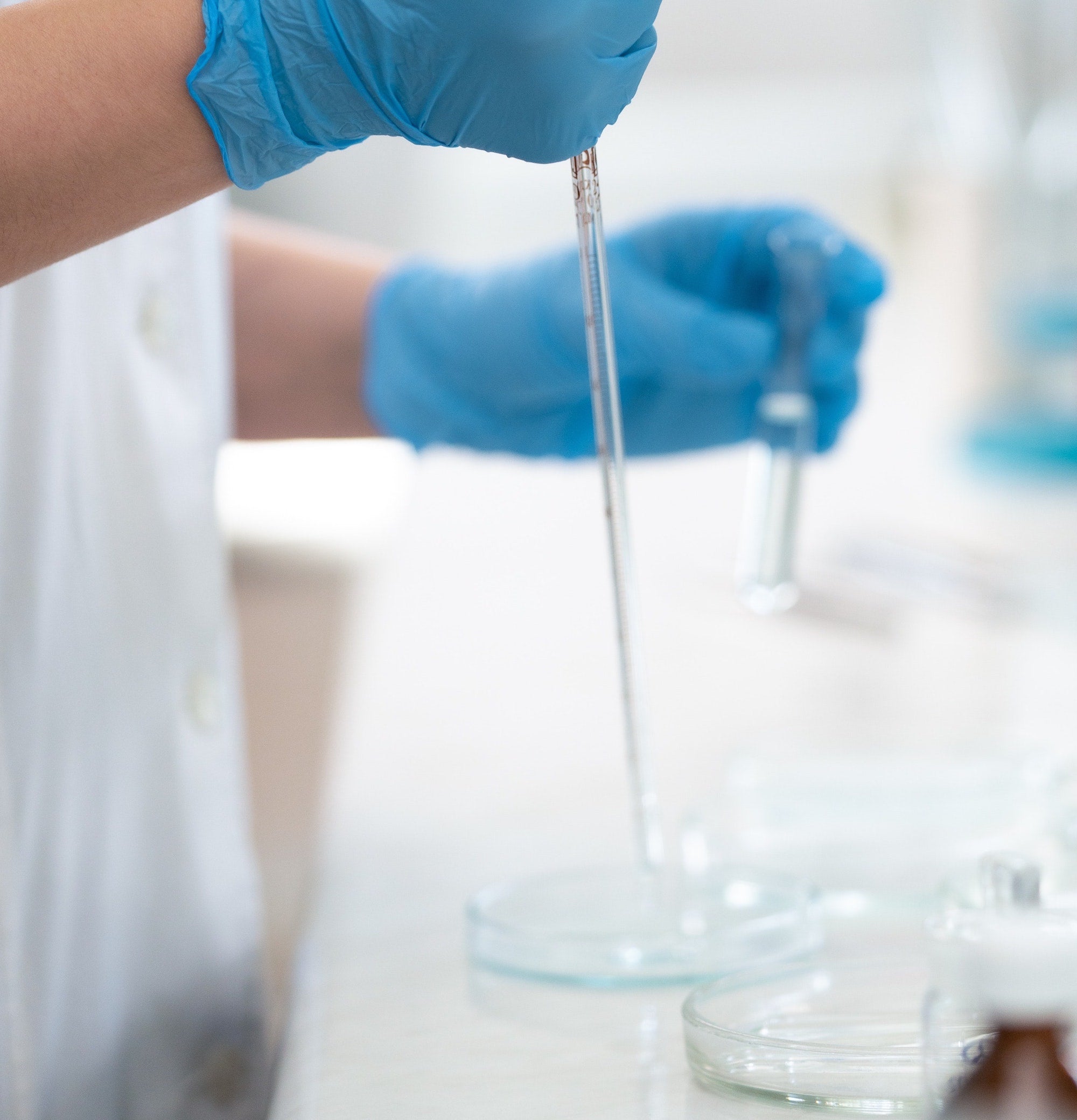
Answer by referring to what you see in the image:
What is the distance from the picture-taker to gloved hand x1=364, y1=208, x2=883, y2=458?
35.8 inches

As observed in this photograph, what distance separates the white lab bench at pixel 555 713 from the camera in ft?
1.78

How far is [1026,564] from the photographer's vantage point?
160 cm

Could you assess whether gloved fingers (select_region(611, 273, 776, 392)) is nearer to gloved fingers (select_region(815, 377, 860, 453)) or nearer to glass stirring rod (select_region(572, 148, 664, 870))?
gloved fingers (select_region(815, 377, 860, 453))

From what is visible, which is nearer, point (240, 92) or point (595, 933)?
point (240, 92)

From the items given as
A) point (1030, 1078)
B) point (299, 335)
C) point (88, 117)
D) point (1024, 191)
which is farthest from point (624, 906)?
point (1024, 191)

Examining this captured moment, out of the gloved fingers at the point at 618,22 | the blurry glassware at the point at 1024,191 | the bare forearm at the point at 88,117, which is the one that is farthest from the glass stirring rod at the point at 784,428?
the blurry glassware at the point at 1024,191

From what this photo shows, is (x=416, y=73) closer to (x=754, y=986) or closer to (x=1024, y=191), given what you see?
(x=754, y=986)

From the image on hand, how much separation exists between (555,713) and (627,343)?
0.33m

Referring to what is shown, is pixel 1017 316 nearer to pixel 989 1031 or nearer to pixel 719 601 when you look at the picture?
pixel 719 601

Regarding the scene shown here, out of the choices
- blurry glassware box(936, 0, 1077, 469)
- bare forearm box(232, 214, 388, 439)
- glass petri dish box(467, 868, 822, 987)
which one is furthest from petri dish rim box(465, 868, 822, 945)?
blurry glassware box(936, 0, 1077, 469)

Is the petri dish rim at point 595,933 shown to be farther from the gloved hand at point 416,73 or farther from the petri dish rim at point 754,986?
the gloved hand at point 416,73

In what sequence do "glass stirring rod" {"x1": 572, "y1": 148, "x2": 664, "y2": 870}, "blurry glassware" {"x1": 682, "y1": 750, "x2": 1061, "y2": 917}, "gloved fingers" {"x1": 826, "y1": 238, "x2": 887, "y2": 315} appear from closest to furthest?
"glass stirring rod" {"x1": 572, "y1": 148, "x2": 664, "y2": 870}, "blurry glassware" {"x1": 682, "y1": 750, "x2": 1061, "y2": 917}, "gloved fingers" {"x1": 826, "y1": 238, "x2": 887, "y2": 315}

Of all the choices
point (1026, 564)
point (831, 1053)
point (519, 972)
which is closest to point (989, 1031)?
point (831, 1053)

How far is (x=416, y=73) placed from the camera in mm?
518
